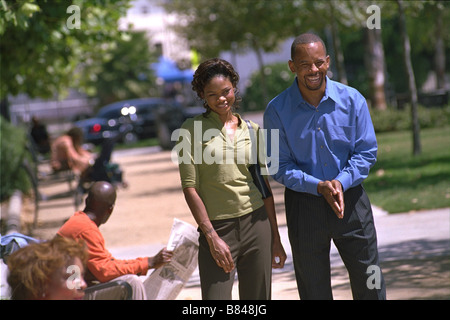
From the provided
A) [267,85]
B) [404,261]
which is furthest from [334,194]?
[267,85]

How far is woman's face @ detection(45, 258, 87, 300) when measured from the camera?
11.1 feet

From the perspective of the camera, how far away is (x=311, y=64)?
4.13m

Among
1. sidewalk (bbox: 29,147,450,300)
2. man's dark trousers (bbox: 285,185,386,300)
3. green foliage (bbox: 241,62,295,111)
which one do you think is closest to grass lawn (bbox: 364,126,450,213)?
sidewalk (bbox: 29,147,450,300)

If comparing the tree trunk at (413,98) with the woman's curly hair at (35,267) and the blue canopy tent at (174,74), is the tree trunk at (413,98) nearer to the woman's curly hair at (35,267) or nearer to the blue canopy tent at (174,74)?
the woman's curly hair at (35,267)

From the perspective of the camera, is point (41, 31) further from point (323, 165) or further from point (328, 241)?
point (328, 241)

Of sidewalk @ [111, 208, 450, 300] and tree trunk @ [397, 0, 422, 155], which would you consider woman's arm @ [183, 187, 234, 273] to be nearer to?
sidewalk @ [111, 208, 450, 300]

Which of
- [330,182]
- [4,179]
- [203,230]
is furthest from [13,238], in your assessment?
[4,179]

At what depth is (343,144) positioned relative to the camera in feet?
13.6

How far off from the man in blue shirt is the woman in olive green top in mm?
181

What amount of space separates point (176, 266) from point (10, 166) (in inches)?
419

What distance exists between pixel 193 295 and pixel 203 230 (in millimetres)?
2768

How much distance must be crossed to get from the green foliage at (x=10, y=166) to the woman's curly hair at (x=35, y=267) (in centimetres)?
1107

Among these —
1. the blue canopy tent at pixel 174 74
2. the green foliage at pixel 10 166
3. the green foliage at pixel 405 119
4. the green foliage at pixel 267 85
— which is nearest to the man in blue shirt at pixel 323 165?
the green foliage at pixel 10 166

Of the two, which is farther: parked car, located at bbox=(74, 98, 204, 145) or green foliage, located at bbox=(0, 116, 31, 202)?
parked car, located at bbox=(74, 98, 204, 145)
